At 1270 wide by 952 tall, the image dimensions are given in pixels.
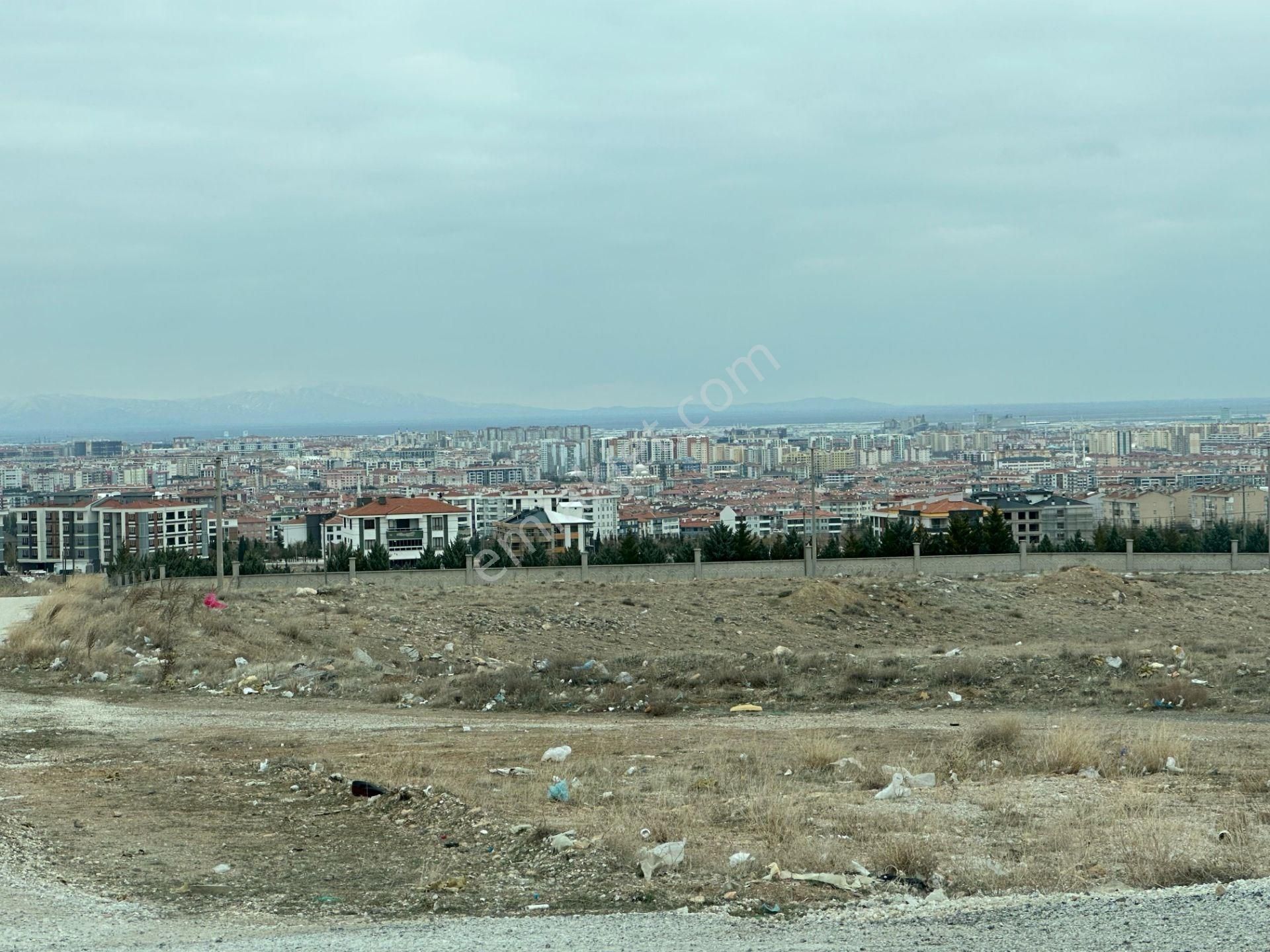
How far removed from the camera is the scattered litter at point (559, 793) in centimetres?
978

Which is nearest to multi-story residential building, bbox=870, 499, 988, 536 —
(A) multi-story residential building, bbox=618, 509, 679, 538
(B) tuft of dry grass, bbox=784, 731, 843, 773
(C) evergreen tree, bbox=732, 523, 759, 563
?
(A) multi-story residential building, bbox=618, 509, 679, 538

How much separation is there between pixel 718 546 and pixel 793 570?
471 inches

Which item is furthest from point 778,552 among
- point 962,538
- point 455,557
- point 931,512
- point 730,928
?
point 730,928

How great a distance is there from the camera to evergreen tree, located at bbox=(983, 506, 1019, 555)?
50.9 m

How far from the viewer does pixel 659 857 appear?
304 inches

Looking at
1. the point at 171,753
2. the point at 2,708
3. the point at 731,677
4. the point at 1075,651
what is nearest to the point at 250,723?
the point at 171,753

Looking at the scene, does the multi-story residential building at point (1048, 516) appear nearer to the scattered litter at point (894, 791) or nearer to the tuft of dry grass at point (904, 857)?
the scattered litter at point (894, 791)

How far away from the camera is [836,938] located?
6281 mm

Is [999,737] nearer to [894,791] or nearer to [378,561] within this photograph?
[894,791]

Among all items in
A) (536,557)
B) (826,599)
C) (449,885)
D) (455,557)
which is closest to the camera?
(449,885)

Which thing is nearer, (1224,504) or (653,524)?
(653,524)

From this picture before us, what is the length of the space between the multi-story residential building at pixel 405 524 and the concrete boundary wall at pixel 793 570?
39.9 m

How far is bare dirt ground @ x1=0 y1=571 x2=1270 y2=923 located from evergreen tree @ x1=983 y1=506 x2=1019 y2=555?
25823 mm

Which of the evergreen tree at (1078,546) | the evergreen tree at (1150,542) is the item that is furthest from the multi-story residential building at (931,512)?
the evergreen tree at (1150,542)
